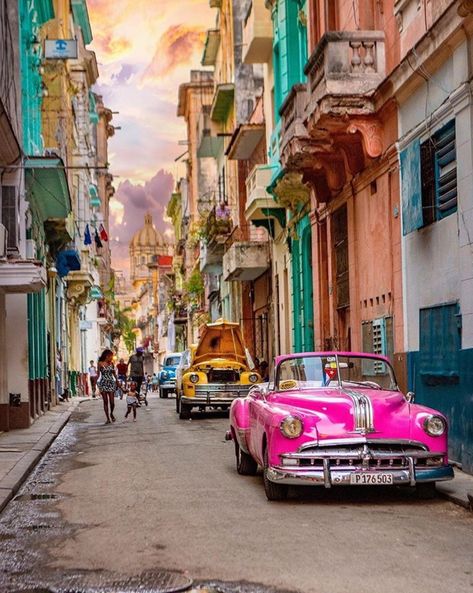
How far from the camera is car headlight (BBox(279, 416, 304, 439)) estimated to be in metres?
10.5

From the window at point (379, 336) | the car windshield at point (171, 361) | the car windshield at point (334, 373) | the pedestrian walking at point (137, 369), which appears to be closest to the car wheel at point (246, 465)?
the car windshield at point (334, 373)

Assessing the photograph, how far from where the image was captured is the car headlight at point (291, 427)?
10.5m

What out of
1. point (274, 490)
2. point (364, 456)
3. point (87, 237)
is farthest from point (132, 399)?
point (87, 237)

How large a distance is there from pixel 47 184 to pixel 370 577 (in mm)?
20616

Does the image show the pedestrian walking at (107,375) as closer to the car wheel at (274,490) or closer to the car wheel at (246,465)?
the car wheel at (246,465)

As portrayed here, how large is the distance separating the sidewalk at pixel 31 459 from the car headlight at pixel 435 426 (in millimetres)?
618

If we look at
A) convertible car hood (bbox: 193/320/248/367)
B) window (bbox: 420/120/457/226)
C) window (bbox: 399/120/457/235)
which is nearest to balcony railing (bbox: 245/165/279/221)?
convertible car hood (bbox: 193/320/248/367)

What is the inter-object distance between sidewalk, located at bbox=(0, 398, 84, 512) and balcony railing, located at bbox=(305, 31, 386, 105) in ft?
23.9

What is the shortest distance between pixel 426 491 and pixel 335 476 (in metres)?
1.06

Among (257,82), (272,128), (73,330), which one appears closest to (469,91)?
(272,128)

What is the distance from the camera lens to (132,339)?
152875mm

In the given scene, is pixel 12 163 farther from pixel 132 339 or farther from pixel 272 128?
pixel 132 339

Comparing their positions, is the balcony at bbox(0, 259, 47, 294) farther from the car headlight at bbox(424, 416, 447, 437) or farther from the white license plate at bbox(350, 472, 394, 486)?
the white license plate at bbox(350, 472, 394, 486)

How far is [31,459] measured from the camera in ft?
50.9
